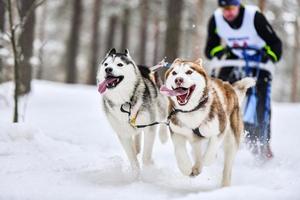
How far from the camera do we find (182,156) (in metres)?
4.24

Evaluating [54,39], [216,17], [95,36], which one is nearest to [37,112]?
[216,17]

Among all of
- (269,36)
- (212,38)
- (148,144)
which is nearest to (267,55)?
(269,36)

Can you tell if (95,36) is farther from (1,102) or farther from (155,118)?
(155,118)

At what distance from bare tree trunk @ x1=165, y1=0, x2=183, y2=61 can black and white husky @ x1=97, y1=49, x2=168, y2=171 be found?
630cm

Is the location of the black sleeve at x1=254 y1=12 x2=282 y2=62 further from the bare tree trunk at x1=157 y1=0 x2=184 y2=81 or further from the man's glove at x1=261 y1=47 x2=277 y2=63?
the bare tree trunk at x1=157 y1=0 x2=184 y2=81

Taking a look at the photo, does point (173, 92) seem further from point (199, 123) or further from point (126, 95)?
point (126, 95)

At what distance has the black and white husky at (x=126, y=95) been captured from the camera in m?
4.50

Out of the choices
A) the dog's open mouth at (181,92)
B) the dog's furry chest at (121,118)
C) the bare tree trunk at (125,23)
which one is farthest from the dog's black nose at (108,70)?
the bare tree trunk at (125,23)

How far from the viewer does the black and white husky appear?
4.50 m

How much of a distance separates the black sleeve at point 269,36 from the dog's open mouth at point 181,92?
6.86ft

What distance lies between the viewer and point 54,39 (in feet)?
106

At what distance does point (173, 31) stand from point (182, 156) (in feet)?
24.0

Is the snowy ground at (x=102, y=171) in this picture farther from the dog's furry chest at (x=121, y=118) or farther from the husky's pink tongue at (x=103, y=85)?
the husky's pink tongue at (x=103, y=85)

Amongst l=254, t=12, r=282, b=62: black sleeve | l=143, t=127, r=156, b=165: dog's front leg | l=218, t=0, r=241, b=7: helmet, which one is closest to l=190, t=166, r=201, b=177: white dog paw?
l=143, t=127, r=156, b=165: dog's front leg
